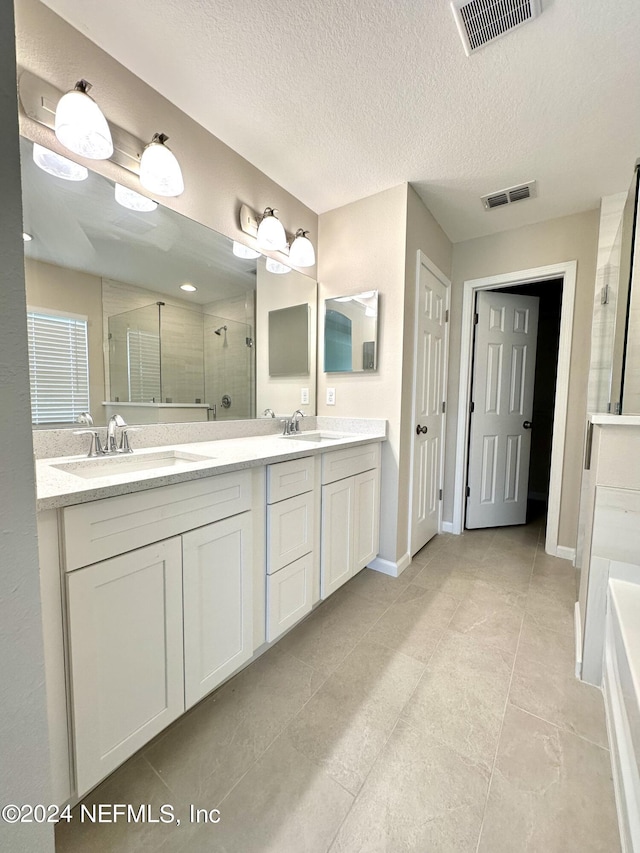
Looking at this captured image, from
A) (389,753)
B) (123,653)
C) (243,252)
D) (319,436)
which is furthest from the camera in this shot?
(319,436)

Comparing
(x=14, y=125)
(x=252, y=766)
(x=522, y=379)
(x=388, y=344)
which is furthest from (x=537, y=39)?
(x=252, y=766)

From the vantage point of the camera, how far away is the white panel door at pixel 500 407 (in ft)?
9.15

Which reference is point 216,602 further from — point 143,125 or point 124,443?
point 143,125

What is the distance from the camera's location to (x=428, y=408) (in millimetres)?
2486

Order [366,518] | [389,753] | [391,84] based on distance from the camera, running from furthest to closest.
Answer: [366,518]
[391,84]
[389,753]

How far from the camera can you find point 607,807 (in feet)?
3.08

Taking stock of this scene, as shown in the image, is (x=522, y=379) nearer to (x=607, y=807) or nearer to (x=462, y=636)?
(x=462, y=636)

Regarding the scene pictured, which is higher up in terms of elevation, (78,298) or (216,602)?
(78,298)

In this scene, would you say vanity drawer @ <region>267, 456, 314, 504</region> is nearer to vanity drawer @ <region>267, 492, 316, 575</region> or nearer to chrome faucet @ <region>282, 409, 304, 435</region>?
vanity drawer @ <region>267, 492, 316, 575</region>

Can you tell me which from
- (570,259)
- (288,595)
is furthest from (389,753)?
(570,259)

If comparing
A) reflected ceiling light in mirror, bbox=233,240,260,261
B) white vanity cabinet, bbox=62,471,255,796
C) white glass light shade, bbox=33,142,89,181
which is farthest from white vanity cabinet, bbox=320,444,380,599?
white glass light shade, bbox=33,142,89,181

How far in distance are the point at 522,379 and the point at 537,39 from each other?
2239 mm

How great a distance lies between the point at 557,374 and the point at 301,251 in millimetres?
1982

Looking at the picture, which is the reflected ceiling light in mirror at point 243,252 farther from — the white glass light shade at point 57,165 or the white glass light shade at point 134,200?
the white glass light shade at point 57,165
